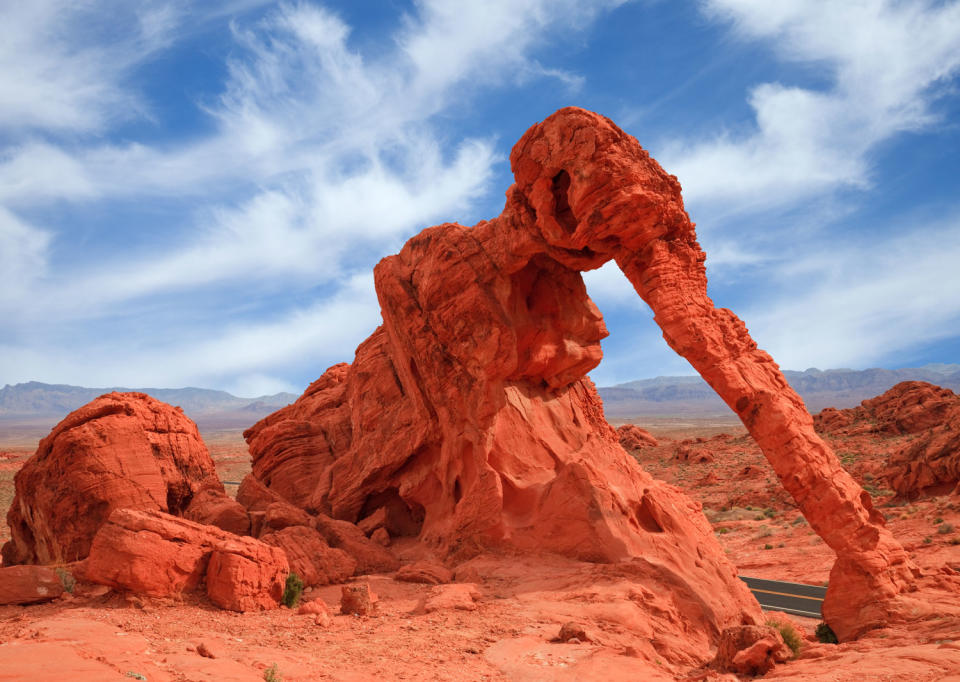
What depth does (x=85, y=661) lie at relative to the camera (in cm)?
680

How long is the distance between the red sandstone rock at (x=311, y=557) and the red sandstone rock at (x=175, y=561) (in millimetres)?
1581

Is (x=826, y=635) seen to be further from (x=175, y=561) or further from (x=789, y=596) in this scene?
(x=175, y=561)

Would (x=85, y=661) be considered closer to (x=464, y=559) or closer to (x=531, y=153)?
(x=464, y=559)

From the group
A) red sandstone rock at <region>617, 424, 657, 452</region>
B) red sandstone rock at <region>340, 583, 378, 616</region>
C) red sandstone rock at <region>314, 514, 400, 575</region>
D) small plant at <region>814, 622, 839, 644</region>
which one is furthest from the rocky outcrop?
red sandstone rock at <region>340, 583, 378, 616</region>

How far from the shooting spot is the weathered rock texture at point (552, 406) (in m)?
12.5

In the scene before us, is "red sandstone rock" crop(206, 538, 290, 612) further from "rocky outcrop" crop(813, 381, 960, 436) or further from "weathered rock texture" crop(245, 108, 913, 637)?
"rocky outcrop" crop(813, 381, 960, 436)

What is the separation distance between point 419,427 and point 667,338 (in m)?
7.46

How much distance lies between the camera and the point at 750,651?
9727mm

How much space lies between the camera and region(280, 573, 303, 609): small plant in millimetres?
12461

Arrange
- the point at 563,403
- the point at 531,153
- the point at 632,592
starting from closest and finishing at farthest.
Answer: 1. the point at 632,592
2. the point at 531,153
3. the point at 563,403

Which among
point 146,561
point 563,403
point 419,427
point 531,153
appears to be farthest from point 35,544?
point 531,153

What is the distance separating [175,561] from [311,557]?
3.44 meters

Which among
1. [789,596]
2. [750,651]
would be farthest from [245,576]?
[789,596]

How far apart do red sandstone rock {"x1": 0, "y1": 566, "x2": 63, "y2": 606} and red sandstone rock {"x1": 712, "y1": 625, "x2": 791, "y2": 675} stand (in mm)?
10374
